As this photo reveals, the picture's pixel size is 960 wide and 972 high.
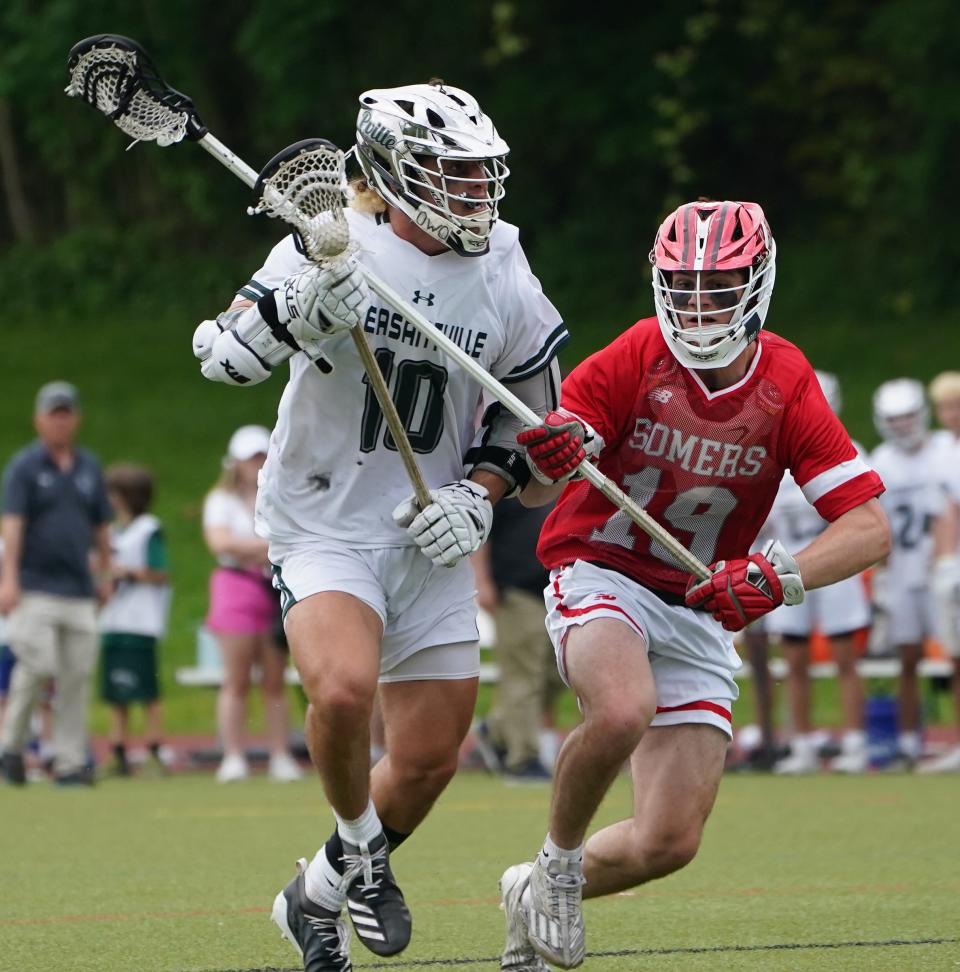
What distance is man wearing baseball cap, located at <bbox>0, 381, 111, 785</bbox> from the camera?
11719 mm

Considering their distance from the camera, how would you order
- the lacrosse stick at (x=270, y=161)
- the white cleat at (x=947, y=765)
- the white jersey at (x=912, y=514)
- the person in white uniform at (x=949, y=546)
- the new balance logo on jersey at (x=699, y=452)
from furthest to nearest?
the white jersey at (x=912, y=514), the white cleat at (x=947, y=765), the person in white uniform at (x=949, y=546), the new balance logo on jersey at (x=699, y=452), the lacrosse stick at (x=270, y=161)

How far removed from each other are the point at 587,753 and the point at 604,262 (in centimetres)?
2385

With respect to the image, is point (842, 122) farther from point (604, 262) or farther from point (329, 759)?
point (329, 759)

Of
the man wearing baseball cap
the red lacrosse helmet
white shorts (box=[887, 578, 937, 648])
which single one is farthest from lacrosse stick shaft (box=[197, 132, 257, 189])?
white shorts (box=[887, 578, 937, 648])

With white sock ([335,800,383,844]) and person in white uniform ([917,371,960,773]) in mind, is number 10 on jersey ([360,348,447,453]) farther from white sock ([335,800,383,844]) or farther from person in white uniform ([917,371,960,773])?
person in white uniform ([917,371,960,773])

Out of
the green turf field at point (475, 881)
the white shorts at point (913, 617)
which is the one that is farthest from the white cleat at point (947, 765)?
the white shorts at point (913, 617)

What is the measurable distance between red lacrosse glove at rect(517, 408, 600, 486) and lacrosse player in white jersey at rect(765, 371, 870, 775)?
6539mm

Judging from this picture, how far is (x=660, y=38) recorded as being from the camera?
94.9ft

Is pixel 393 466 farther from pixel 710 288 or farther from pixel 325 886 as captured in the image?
pixel 325 886

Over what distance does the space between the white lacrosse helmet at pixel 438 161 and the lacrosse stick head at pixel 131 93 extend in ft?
1.76

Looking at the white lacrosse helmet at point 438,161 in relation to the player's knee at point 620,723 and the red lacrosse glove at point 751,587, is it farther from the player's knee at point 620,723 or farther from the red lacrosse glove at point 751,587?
the player's knee at point 620,723

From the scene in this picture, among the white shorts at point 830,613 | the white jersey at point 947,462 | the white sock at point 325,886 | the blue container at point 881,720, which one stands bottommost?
the white sock at point 325,886

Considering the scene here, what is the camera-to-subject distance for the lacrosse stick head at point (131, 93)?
223 inches

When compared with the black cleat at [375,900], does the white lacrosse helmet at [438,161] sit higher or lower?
higher
